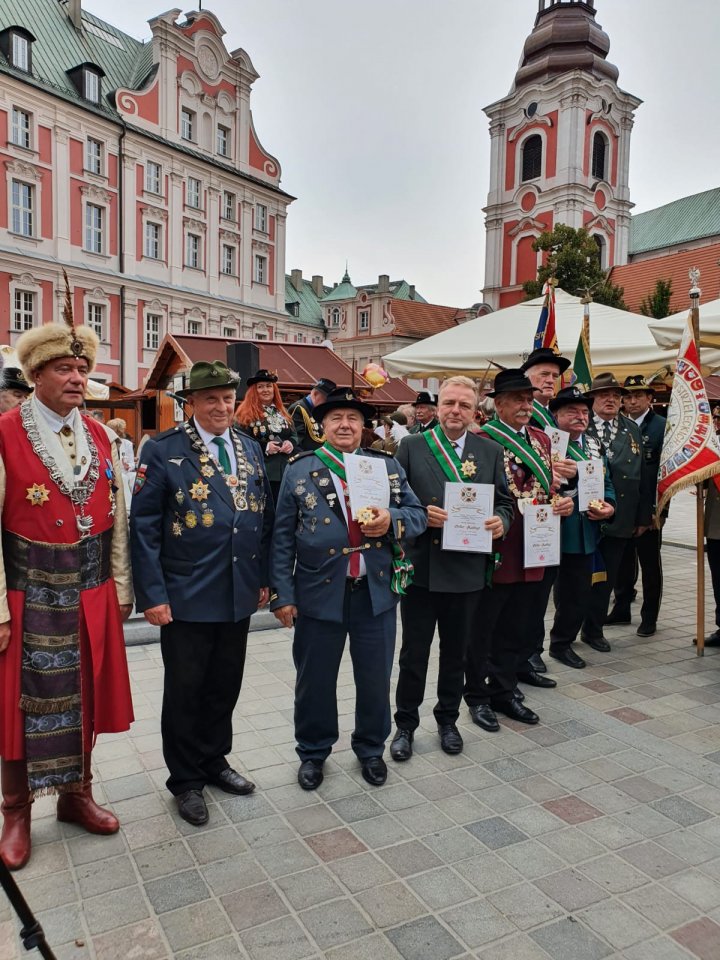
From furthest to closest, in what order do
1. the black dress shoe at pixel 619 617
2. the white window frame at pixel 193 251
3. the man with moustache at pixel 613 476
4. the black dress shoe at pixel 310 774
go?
the white window frame at pixel 193 251 < the black dress shoe at pixel 619 617 < the man with moustache at pixel 613 476 < the black dress shoe at pixel 310 774

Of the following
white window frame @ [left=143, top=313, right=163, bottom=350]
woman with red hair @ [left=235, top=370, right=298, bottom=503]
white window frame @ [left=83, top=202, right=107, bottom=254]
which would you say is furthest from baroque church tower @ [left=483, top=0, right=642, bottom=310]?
woman with red hair @ [left=235, top=370, right=298, bottom=503]

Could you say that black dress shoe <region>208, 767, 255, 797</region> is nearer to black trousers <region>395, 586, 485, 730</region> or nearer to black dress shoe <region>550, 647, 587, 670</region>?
black trousers <region>395, 586, 485, 730</region>

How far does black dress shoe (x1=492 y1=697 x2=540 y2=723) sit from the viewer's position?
4312mm

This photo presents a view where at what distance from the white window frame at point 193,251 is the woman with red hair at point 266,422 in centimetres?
3090

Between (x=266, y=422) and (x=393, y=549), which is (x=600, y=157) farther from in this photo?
(x=393, y=549)

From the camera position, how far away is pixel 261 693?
4730 mm

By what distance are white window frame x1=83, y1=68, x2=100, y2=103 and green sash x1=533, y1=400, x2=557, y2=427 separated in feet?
110

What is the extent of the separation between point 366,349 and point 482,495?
159 ft

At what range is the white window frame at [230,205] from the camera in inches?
1475

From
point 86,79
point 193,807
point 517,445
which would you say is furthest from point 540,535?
point 86,79

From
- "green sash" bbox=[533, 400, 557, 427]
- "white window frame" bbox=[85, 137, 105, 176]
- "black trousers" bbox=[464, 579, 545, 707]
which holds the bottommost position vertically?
"black trousers" bbox=[464, 579, 545, 707]

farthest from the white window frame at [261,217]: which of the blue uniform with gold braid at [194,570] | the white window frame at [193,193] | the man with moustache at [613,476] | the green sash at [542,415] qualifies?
the blue uniform with gold braid at [194,570]

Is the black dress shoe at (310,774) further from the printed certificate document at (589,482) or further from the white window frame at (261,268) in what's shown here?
the white window frame at (261,268)

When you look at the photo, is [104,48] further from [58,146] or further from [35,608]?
[35,608]
